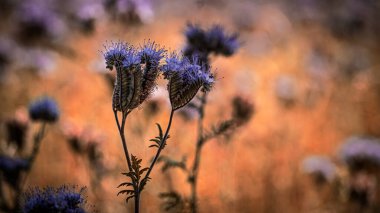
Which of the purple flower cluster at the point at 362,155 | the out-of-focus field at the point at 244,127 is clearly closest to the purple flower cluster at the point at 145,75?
the out-of-focus field at the point at 244,127

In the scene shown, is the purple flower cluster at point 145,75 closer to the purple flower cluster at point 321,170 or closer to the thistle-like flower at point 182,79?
the thistle-like flower at point 182,79

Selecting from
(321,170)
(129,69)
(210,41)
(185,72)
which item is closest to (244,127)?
(321,170)

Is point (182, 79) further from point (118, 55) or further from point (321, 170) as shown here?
point (321, 170)

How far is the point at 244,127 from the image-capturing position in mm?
4938

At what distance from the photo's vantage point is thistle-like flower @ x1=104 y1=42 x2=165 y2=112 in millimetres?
2057

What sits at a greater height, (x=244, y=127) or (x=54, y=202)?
(x=244, y=127)

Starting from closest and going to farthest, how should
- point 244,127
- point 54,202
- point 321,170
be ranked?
point 54,202, point 321,170, point 244,127

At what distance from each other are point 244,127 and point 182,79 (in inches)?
116

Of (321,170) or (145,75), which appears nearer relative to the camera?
(145,75)

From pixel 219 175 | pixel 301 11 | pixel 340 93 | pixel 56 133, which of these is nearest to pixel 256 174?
pixel 219 175

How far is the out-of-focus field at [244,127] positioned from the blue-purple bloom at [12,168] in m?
0.90

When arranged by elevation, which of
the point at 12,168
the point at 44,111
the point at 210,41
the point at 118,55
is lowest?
the point at 118,55

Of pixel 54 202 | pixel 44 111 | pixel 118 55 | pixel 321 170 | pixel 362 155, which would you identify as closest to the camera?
pixel 54 202

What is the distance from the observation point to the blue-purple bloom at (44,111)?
11.6ft
